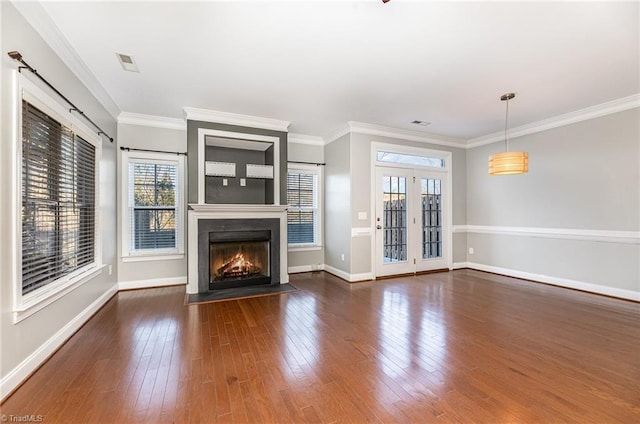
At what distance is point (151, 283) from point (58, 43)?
11.4 ft

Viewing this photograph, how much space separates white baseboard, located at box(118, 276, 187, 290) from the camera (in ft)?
14.6

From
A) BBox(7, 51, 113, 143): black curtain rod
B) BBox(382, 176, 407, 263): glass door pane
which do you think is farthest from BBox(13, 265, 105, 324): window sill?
BBox(382, 176, 407, 263): glass door pane

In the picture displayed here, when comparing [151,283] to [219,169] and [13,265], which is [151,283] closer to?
[219,169]

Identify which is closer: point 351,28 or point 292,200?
point 351,28

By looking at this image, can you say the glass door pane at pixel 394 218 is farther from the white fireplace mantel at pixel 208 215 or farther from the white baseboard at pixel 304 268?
the white fireplace mantel at pixel 208 215

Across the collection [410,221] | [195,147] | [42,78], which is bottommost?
[410,221]

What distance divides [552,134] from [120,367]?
669cm

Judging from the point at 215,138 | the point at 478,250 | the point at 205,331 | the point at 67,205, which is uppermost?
the point at 215,138

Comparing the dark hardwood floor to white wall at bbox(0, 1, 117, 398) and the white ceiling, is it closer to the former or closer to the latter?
white wall at bbox(0, 1, 117, 398)

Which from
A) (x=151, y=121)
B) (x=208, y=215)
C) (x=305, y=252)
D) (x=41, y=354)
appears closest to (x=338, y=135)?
(x=305, y=252)

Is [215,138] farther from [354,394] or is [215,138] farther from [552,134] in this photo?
[552,134]

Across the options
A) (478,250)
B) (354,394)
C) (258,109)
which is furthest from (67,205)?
(478,250)

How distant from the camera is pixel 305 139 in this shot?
227 inches

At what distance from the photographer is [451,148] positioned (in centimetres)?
603
